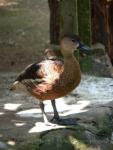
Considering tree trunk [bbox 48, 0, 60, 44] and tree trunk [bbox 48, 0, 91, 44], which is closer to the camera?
tree trunk [bbox 48, 0, 91, 44]

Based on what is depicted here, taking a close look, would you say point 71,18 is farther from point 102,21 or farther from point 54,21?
point 102,21

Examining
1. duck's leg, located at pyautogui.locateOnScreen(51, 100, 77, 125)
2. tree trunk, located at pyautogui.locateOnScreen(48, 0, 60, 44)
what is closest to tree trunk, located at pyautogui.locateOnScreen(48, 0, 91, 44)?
tree trunk, located at pyautogui.locateOnScreen(48, 0, 60, 44)

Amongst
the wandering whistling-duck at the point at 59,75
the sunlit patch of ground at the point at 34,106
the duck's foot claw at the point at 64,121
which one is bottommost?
the sunlit patch of ground at the point at 34,106

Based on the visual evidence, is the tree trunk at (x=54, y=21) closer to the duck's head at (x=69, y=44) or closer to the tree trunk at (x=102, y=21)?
the tree trunk at (x=102, y=21)

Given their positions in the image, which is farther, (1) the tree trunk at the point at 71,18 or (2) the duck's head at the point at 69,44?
(1) the tree trunk at the point at 71,18

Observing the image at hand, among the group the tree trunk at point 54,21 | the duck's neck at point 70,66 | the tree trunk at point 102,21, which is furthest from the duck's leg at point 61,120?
the tree trunk at point 102,21

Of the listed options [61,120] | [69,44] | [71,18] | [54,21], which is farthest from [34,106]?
[54,21]

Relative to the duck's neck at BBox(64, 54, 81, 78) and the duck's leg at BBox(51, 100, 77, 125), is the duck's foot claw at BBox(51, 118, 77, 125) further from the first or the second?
the duck's neck at BBox(64, 54, 81, 78)

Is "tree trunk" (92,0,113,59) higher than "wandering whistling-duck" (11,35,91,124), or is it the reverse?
"wandering whistling-duck" (11,35,91,124)

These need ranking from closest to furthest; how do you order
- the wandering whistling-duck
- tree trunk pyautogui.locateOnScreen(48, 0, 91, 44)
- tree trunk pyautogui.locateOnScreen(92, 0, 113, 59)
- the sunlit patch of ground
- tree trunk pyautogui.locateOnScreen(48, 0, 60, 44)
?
the wandering whistling-duck
the sunlit patch of ground
tree trunk pyautogui.locateOnScreen(48, 0, 91, 44)
tree trunk pyautogui.locateOnScreen(48, 0, 60, 44)
tree trunk pyautogui.locateOnScreen(92, 0, 113, 59)

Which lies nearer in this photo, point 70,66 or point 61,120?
point 70,66

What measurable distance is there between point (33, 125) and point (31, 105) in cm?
129

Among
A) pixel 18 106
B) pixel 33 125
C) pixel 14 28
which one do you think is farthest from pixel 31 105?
pixel 14 28

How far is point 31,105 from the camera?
25.0ft
